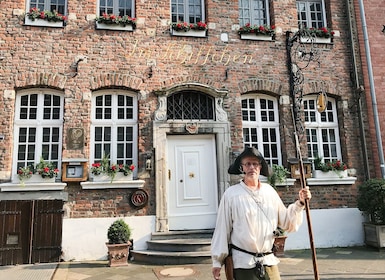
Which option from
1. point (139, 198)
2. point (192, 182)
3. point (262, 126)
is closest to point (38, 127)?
point (139, 198)

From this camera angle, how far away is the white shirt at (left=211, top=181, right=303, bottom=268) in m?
2.81

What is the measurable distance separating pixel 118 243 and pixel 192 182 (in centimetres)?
229

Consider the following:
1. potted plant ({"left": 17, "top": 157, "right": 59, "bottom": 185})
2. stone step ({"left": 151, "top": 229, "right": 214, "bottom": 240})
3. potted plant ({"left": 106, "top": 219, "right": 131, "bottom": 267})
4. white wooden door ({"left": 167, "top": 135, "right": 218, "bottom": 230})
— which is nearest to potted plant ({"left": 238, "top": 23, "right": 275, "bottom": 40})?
white wooden door ({"left": 167, "top": 135, "right": 218, "bottom": 230})

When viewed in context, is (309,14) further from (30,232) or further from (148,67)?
(30,232)

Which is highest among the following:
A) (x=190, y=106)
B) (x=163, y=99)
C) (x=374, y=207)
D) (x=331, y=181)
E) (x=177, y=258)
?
(x=163, y=99)

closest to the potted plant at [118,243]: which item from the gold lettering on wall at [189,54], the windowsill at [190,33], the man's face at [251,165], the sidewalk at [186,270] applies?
the sidewalk at [186,270]

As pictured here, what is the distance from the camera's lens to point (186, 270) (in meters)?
6.02

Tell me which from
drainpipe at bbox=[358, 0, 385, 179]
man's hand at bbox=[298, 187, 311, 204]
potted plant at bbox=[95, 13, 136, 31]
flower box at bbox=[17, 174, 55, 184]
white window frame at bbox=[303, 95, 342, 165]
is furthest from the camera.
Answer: white window frame at bbox=[303, 95, 342, 165]

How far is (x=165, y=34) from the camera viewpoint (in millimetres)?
8438

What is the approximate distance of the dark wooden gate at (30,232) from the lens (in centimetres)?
678

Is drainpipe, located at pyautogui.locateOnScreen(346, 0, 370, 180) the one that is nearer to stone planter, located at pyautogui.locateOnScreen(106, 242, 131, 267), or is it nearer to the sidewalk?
the sidewalk

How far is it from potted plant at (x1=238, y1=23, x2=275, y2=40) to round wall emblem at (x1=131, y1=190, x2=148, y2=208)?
494 cm

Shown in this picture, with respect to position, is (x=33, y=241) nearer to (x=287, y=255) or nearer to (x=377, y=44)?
(x=287, y=255)

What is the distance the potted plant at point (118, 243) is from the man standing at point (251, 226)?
4155mm
